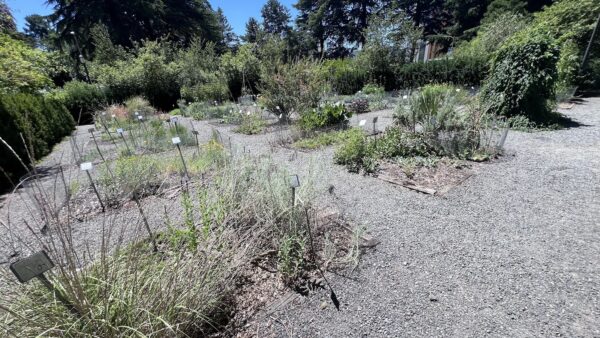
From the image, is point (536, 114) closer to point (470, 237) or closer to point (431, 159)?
point (431, 159)

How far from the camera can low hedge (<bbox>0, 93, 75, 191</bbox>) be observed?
484 cm

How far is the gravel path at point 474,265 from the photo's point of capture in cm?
158

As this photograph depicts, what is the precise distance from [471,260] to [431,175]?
178 centimetres

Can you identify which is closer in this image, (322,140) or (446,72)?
(322,140)

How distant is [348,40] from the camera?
30922 mm

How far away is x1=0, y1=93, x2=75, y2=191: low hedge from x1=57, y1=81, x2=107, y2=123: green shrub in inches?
156

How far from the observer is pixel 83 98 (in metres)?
13.6

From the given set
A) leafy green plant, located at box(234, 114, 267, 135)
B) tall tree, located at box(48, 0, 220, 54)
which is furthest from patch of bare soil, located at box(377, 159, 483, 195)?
tall tree, located at box(48, 0, 220, 54)

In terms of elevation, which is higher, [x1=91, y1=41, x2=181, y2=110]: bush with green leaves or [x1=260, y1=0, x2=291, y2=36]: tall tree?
[x1=260, y1=0, x2=291, y2=36]: tall tree

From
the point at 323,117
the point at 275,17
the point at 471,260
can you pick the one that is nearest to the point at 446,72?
the point at 323,117

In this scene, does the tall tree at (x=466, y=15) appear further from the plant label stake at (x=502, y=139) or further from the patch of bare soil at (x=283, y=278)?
the patch of bare soil at (x=283, y=278)

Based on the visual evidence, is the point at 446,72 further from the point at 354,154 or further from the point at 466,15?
the point at 466,15

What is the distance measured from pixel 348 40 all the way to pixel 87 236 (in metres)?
33.4

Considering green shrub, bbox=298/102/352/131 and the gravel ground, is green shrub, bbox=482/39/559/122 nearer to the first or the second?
the gravel ground
